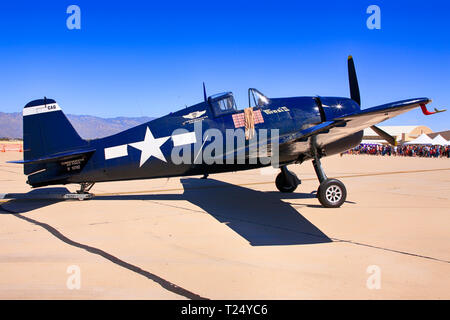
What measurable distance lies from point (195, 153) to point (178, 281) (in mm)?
5044

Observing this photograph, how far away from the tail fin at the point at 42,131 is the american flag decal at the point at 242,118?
3.96m

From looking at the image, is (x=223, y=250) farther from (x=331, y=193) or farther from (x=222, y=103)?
(x=222, y=103)

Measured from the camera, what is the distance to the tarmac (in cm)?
367

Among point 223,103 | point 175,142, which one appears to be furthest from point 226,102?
point 175,142

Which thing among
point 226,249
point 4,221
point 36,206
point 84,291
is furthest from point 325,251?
point 36,206

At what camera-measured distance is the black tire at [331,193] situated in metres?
8.41

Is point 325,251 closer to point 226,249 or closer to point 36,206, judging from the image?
point 226,249

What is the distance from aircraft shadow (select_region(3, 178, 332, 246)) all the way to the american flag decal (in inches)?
78.6

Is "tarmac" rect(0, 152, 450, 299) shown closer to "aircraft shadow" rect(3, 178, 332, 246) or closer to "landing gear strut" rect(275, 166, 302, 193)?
"aircraft shadow" rect(3, 178, 332, 246)

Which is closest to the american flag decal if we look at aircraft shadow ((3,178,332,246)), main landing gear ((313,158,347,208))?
aircraft shadow ((3,178,332,246))

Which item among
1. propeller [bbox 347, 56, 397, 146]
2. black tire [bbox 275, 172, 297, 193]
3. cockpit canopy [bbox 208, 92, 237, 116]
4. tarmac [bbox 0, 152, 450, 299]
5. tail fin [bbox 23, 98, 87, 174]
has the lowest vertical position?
tarmac [bbox 0, 152, 450, 299]

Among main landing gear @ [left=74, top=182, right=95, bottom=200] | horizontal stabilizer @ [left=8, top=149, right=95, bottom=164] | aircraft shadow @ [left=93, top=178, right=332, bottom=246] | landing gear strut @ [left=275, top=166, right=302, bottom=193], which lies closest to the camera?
aircraft shadow @ [left=93, top=178, right=332, bottom=246]

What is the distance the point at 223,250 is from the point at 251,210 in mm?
3220
